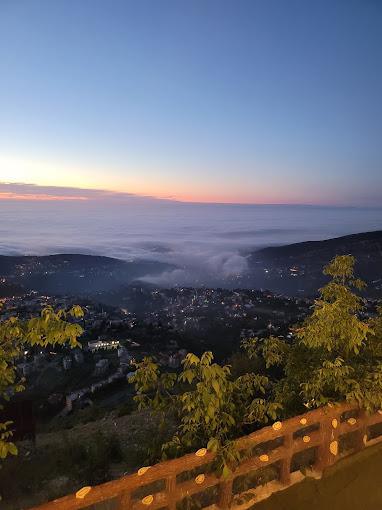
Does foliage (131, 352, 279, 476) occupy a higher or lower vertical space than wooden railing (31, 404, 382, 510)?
higher

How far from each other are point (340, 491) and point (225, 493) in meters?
2.08

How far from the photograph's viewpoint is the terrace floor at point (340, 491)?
220 inches

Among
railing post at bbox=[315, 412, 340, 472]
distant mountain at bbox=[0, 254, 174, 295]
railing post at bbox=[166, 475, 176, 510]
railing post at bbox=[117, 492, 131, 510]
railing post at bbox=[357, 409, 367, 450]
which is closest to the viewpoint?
railing post at bbox=[117, 492, 131, 510]

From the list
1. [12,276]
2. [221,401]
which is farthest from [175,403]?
[12,276]

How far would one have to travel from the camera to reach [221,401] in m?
4.86

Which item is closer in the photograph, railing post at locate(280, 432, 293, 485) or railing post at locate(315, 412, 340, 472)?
railing post at locate(280, 432, 293, 485)

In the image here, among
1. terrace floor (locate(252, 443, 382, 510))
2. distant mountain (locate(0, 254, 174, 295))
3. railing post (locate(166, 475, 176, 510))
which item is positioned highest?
railing post (locate(166, 475, 176, 510))

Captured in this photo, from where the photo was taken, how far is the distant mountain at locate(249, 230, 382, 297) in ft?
324

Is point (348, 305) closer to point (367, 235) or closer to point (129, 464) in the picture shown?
point (129, 464)

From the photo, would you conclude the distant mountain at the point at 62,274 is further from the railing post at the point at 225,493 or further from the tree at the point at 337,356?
the railing post at the point at 225,493

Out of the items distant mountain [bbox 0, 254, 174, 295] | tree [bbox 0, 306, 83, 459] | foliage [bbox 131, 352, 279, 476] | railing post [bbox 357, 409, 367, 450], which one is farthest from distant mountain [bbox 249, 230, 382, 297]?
tree [bbox 0, 306, 83, 459]

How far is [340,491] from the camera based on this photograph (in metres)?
5.86

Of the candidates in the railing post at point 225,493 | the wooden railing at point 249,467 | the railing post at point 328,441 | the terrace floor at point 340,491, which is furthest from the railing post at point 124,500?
the railing post at point 328,441

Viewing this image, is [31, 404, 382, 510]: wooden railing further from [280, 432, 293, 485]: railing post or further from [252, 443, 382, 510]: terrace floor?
[252, 443, 382, 510]: terrace floor
